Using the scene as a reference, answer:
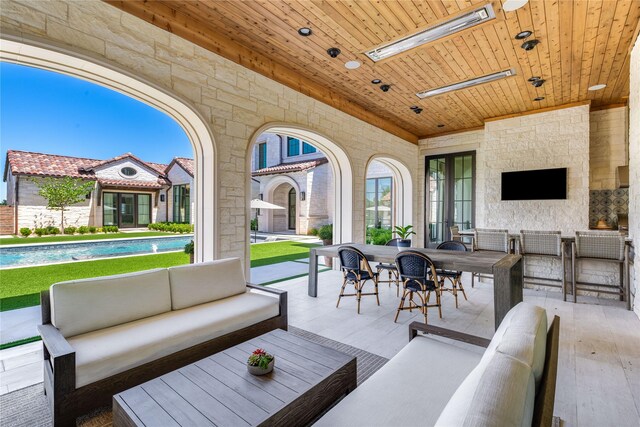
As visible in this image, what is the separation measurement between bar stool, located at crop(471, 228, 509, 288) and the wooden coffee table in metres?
3.96

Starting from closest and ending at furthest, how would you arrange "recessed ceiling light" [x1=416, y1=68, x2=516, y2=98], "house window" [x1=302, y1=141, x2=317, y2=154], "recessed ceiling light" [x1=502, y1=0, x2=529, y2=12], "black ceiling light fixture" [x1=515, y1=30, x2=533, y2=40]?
"recessed ceiling light" [x1=502, y1=0, x2=529, y2=12], "black ceiling light fixture" [x1=515, y1=30, x2=533, y2=40], "recessed ceiling light" [x1=416, y1=68, x2=516, y2=98], "house window" [x1=302, y1=141, x2=317, y2=154]

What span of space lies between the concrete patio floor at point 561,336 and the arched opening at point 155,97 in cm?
162

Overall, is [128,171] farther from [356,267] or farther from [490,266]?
[490,266]

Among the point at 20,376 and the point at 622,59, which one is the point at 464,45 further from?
the point at 20,376

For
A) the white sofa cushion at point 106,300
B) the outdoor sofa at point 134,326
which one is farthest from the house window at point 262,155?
the white sofa cushion at point 106,300

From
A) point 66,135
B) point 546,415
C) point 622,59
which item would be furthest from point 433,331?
point 66,135

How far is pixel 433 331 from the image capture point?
1.96 m

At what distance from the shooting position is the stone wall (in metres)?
5.81

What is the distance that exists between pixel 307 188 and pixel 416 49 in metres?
10.2

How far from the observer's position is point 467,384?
1.00 meters

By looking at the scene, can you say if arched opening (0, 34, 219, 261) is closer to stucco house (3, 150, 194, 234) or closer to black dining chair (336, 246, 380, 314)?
black dining chair (336, 246, 380, 314)

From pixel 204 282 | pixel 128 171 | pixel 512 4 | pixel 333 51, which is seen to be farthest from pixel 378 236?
pixel 128 171

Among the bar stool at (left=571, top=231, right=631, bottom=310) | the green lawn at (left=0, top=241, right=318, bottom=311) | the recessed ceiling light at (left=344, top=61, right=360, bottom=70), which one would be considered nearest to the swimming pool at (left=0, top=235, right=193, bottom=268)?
the green lawn at (left=0, top=241, right=318, bottom=311)

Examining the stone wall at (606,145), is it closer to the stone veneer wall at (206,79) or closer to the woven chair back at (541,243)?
the woven chair back at (541,243)
